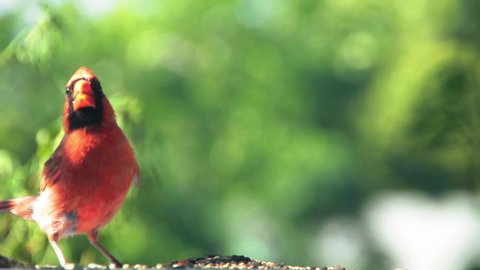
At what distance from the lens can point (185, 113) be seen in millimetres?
10000

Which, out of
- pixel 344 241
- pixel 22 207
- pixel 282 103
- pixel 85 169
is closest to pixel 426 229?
pixel 344 241

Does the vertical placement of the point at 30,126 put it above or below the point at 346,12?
below

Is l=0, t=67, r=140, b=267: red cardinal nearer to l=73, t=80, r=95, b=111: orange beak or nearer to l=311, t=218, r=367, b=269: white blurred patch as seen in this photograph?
l=73, t=80, r=95, b=111: orange beak

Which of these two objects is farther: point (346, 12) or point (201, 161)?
point (346, 12)

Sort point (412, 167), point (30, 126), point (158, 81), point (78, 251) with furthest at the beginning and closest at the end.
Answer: point (412, 167) → point (158, 81) → point (30, 126) → point (78, 251)

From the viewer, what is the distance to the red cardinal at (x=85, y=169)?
192 centimetres

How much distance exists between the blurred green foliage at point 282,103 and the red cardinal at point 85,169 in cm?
583

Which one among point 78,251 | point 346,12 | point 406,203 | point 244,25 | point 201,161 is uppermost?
point 346,12

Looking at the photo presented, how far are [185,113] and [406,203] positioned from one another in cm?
312

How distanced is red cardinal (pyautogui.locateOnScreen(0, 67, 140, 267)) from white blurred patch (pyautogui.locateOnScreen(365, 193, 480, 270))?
8706mm

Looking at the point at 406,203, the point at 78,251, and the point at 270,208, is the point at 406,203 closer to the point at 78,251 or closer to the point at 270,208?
the point at 270,208

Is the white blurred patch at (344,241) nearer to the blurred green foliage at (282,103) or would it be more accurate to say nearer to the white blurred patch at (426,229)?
the blurred green foliage at (282,103)

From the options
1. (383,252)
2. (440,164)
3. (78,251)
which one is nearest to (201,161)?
(383,252)

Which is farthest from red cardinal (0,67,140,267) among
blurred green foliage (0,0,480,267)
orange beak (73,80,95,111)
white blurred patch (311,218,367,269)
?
white blurred patch (311,218,367,269)
